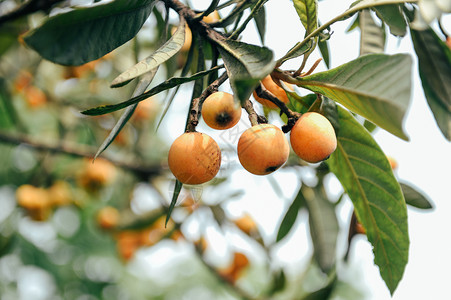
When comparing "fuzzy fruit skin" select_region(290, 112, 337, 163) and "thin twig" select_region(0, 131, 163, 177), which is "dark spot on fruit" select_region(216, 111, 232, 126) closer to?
"fuzzy fruit skin" select_region(290, 112, 337, 163)

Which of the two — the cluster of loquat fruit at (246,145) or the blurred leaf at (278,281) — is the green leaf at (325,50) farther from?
the blurred leaf at (278,281)

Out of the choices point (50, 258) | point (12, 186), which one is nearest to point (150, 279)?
point (50, 258)

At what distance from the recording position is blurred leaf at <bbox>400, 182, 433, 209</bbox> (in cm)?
111

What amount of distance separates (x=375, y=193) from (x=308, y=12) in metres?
0.39

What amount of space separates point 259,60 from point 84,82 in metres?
2.25

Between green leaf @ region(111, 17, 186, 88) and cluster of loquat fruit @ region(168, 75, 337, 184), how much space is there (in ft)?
0.32

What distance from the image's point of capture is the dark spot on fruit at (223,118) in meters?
0.67

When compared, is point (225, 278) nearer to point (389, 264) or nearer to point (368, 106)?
point (389, 264)

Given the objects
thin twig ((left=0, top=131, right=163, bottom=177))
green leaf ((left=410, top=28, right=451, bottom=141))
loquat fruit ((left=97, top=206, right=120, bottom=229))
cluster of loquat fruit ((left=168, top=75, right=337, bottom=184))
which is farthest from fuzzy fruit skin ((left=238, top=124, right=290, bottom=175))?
loquat fruit ((left=97, top=206, right=120, bottom=229))

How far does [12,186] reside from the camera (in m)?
3.98

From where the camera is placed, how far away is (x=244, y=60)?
2.05ft

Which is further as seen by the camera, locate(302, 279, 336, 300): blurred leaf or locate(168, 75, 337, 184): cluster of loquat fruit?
locate(302, 279, 336, 300): blurred leaf

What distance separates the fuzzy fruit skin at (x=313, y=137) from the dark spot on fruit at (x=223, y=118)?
118 millimetres

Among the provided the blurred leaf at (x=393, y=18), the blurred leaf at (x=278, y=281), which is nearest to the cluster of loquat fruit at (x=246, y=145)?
the blurred leaf at (x=393, y=18)
